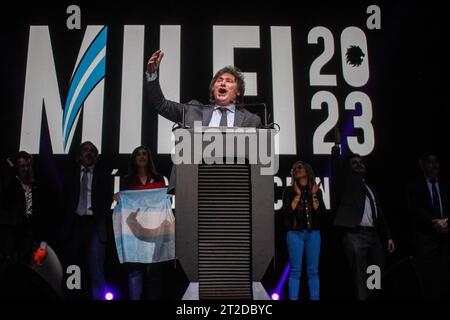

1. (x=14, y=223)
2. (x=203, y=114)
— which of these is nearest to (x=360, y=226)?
(x=203, y=114)

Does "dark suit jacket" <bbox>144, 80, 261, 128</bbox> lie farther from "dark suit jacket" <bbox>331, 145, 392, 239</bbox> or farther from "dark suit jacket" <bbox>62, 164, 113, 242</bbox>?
"dark suit jacket" <bbox>331, 145, 392, 239</bbox>

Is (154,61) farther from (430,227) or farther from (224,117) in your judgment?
(430,227)

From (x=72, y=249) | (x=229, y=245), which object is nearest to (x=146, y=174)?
(x=72, y=249)

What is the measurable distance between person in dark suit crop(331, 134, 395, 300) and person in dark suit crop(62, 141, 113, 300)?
1.86 m

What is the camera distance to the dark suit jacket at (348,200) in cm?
421

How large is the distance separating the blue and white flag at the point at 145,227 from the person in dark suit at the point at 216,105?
107cm

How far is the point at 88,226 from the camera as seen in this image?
13.5 feet

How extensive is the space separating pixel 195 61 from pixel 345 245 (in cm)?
204

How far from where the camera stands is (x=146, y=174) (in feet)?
13.8

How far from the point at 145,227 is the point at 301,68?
1.96 meters

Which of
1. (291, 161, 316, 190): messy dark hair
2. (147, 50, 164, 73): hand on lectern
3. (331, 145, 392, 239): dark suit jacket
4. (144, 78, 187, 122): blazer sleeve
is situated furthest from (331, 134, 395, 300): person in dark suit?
(147, 50, 164, 73): hand on lectern

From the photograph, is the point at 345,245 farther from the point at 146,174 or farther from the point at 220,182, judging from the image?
the point at 220,182

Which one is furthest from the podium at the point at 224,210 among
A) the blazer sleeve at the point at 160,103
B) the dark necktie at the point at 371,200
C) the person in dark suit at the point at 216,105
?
the dark necktie at the point at 371,200

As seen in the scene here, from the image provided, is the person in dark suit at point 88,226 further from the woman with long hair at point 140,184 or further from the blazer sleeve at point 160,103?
the blazer sleeve at point 160,103
